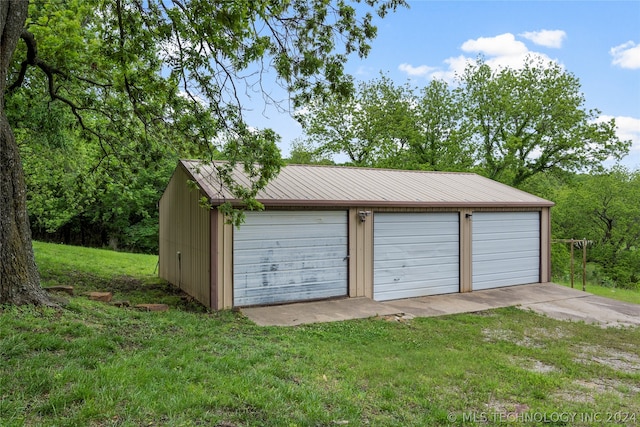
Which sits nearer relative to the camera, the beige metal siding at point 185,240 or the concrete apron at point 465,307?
the concrete apron at point 465,307

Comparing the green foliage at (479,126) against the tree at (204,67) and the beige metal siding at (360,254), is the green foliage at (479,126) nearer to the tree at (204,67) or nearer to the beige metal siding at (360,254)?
the beige metal siding at (360,254)

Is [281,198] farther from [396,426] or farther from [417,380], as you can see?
[396,426]

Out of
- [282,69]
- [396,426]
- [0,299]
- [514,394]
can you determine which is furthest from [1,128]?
[514,394]

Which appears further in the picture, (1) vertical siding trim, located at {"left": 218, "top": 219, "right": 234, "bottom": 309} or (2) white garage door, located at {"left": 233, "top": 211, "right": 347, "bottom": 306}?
(2) white garage door, located at {"left": 233, "top": 211, "right": 347, "bottom": 306}

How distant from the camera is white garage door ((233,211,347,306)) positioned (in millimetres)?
7746

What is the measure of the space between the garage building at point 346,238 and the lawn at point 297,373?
1393mm

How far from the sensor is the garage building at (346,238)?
7.75m

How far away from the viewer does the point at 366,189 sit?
32.0ft

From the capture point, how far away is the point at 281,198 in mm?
7895

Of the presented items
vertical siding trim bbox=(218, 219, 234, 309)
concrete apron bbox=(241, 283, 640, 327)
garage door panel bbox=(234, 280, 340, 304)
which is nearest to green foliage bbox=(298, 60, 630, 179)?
concrete apron bbox=(241, 283, 640, 327)

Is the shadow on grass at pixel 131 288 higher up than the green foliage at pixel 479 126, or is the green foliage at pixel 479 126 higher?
the green foliage at pixel 479 126

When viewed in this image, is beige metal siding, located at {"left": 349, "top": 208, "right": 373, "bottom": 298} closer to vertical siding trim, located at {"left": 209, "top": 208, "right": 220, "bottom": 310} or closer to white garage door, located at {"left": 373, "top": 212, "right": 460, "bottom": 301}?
white garage door, located at {"left": 373, "top": 212, "right": 460, "bottom": 301}

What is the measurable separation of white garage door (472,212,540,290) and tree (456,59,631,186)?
41.9 feet

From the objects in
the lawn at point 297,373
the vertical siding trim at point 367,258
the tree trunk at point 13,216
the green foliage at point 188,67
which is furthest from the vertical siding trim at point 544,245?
the tree trunk at point 13,216
